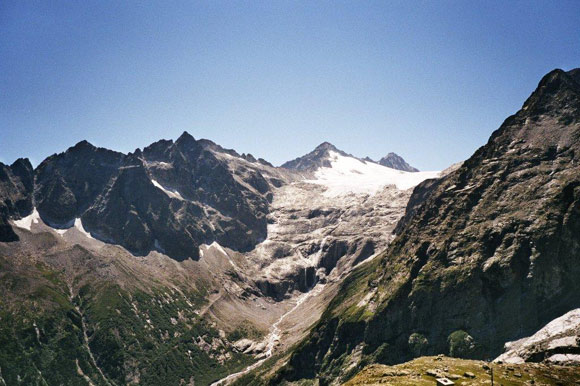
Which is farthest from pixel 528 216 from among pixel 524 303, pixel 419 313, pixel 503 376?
pixel 503 376

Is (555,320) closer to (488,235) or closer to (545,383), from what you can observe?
(488,235)

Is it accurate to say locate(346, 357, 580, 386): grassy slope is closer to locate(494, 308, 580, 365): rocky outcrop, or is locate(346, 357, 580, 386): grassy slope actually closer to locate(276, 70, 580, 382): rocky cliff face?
locate(494, 308, 580, 365): rocky outcrop

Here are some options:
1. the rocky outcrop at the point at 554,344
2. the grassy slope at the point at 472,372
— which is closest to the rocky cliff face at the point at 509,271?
the rocky outcrop at the point at 554,344

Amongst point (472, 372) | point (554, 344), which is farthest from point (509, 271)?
point (472, 372)

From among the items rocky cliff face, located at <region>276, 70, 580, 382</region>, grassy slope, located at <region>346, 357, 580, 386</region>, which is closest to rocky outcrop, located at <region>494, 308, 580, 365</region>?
rocky cliff face, located at <region>276, 70, 580, 382</region>

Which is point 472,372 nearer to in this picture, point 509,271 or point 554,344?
point 554,344

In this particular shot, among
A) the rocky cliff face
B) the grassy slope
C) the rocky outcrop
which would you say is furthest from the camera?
the rocky cliff face

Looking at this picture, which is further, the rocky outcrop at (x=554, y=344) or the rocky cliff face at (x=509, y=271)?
the rocky cliff face at (x=509, y=271)

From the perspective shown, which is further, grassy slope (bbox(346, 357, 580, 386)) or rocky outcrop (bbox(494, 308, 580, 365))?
rocky outcrop (bbox(494, 308, 580, 365))

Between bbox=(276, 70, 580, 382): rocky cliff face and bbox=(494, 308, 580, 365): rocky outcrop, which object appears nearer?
bbox=(494, 308, 580, 365): rocky outcrop

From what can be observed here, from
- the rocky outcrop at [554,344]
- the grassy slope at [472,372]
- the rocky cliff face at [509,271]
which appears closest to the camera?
the grassy slope at [472,372]

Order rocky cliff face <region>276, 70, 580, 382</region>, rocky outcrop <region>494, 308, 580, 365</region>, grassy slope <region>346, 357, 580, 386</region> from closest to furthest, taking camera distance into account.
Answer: grassy slope <region>346, 357, 580, 386</region> < rocky outcrop <region>494, 308, 580, 365</region> < rocky cliff face <region>276, 70, 580, 382</region>

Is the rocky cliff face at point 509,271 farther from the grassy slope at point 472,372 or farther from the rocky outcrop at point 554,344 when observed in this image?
the grassy slope at point 472,372

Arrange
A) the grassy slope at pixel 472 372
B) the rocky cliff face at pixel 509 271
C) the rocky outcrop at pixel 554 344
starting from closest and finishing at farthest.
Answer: the grassy slope at pixel 472 372
the rocky outcrop at pixel 554 344
the rocky cliff face at pixel 509 271
